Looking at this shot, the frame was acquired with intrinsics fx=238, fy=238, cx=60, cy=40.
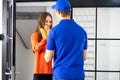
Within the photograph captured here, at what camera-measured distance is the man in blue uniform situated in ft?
5.59

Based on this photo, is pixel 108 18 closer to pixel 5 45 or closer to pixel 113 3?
pixel 113 3

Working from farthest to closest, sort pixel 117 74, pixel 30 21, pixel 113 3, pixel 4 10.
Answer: pixel 30 21 → pixel 117 74 → pixel 113 3 → pixel 4 10

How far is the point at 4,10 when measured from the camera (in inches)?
95.7

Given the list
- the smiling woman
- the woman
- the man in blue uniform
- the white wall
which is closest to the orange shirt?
the woman

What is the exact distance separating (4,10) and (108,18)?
1879 mm

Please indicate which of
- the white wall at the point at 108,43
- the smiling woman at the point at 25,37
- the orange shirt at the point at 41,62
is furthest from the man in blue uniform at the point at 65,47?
the smiling woman at the point at 25,37

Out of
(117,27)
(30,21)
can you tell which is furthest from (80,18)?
(30,21)

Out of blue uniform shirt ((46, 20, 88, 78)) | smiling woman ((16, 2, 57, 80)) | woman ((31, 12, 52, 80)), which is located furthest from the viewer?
smiling woman ((16, 2, 57, 80))

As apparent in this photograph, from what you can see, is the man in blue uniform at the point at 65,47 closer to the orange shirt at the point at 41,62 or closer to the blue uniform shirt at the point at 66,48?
the blue uniform shirt at the point at 66,48

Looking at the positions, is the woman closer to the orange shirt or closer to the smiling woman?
the orange shirt

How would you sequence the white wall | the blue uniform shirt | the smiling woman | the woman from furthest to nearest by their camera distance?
the smiling woman, the white wall, the woman, the blue uniform shirt

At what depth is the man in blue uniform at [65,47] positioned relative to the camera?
1703 millimetres

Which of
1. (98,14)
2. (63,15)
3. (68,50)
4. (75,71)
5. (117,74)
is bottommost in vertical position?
(117,74)

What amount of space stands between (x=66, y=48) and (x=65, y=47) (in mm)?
11
